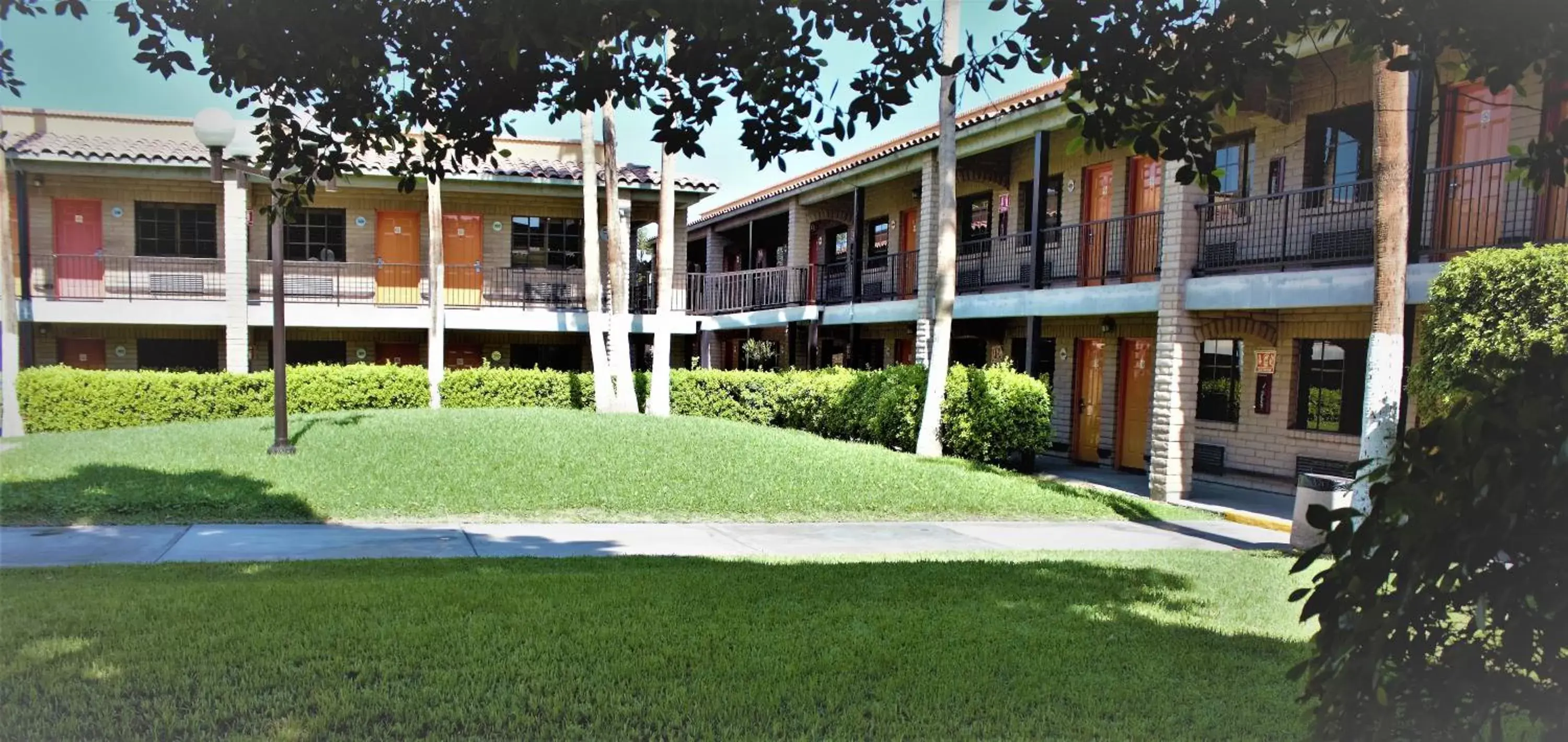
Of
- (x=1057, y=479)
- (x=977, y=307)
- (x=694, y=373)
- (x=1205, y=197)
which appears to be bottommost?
(x=1057, y=479)

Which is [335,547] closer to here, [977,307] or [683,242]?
[977,307]

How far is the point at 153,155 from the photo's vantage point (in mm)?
19141

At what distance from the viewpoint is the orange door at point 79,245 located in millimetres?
20078

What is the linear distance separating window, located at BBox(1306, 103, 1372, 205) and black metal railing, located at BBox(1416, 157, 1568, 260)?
0.99 meters

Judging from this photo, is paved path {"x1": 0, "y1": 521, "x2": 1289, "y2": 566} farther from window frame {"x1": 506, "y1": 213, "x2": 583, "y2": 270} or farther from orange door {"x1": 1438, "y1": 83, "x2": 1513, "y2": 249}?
window frame {"x1": 506, "y1": 213, "x2": 583, "y2": 270}

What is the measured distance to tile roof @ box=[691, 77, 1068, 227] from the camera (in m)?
15.2

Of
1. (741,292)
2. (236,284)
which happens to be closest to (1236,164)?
(741,292)

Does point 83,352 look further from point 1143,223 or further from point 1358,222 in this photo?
point 1358,222

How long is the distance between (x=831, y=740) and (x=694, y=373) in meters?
16.4

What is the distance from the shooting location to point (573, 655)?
4.57 metres

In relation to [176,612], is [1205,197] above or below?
above

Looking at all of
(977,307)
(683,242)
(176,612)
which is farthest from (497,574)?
(683,242)

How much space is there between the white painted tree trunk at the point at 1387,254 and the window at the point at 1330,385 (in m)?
4.48

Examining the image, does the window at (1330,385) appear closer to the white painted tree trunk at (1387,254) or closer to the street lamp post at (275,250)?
the white painted tree trunk at (1387,254)
